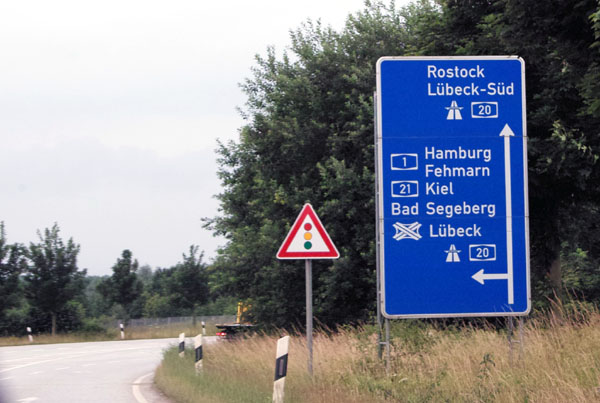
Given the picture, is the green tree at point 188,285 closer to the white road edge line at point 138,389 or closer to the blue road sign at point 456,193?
the white road edge line at point 138,389

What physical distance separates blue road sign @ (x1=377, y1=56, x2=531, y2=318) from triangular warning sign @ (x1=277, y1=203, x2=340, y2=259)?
1373 mm

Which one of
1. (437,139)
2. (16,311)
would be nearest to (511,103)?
(437,139)

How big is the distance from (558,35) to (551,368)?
4.94 metres

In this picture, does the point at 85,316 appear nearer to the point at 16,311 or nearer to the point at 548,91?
the point at 16,311

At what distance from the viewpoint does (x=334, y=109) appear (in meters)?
24.4

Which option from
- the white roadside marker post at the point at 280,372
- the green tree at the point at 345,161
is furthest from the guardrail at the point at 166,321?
the white roadside marker post at the point at 280,372

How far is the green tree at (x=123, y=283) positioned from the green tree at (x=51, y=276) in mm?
8876

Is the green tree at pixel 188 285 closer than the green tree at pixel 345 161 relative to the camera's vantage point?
No

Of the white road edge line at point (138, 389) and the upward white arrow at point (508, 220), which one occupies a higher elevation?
the upward white arrow at point (508, 220)

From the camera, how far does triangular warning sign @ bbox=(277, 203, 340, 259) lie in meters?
11.2

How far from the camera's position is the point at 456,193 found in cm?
988

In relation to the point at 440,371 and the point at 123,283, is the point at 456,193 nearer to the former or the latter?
the point at 440,371

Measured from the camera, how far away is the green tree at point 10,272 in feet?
140

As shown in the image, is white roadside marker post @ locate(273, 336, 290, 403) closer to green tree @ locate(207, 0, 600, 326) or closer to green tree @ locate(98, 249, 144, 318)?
green tree @ locate(207, 0, 600, 326)
